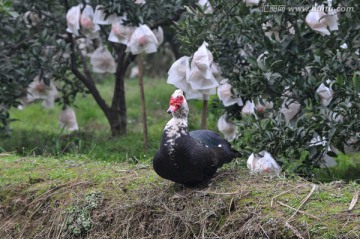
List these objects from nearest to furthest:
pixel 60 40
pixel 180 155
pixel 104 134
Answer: pixel 180 155
pixel 60 40
pixel 104 134

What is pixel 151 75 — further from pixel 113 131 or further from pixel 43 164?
pixel 43 164

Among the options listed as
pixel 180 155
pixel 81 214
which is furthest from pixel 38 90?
pixel 180 155

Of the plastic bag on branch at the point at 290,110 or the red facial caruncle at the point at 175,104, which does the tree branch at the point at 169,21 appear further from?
the red facial caruncle at the point at 175,104

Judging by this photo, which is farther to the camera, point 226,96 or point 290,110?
point 226,96

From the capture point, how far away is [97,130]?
10.4m

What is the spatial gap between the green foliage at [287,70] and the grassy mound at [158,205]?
505mm

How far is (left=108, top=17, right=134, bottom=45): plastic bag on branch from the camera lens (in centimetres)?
770

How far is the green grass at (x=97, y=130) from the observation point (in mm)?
8094

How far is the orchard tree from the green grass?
1.29 ft

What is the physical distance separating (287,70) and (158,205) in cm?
190

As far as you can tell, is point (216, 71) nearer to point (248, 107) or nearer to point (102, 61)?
point (248, 107)

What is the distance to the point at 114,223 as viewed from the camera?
5512 millimetres

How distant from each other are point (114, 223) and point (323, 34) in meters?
2.40

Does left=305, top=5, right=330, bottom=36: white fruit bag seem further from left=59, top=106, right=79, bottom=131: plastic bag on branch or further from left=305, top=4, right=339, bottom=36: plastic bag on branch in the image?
left=59, top=106, right=79, bottom=131: plastic bag on branch
